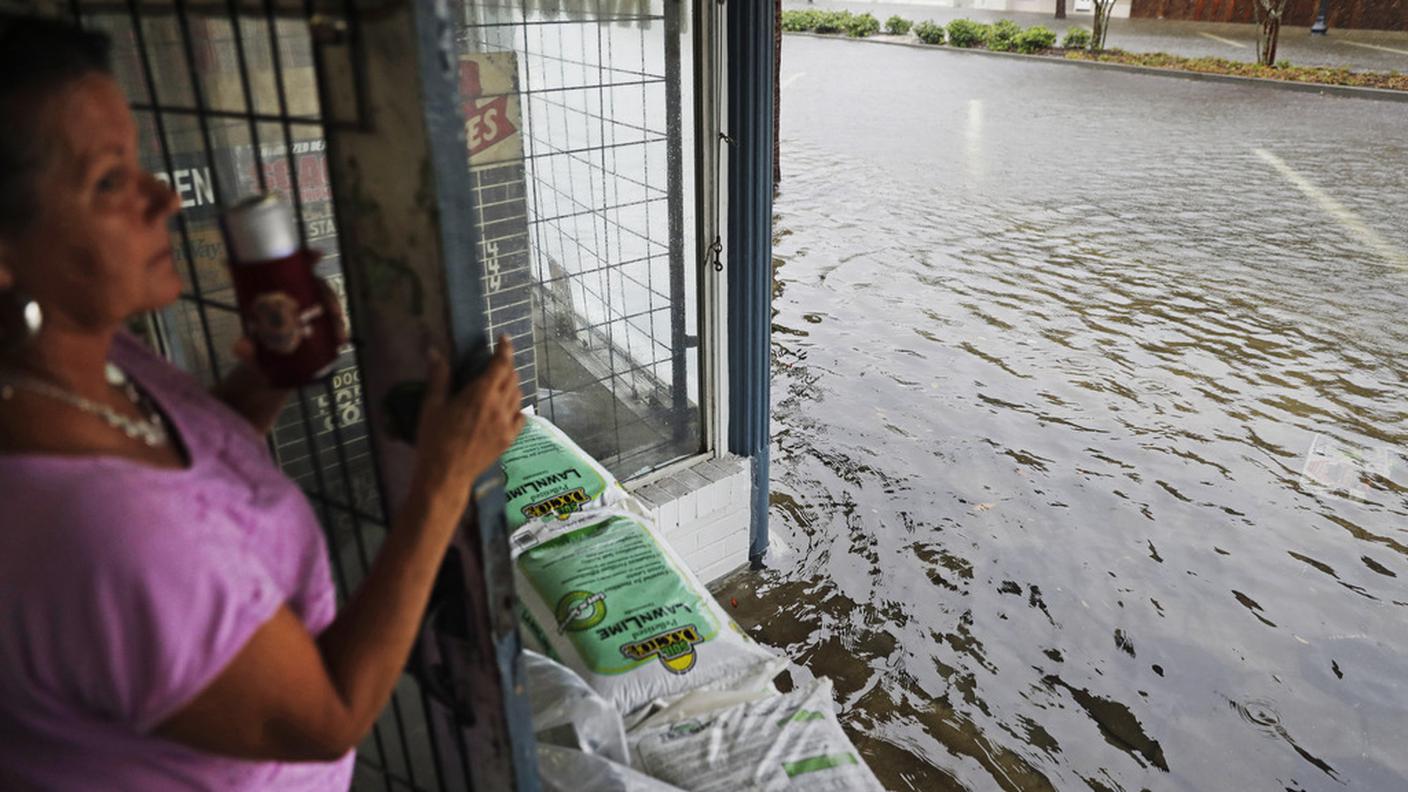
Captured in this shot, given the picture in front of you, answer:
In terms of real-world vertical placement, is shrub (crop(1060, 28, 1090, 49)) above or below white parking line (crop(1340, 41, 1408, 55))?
above

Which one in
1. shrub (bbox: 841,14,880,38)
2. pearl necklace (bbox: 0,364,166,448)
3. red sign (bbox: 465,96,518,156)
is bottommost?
pearl necklace (bbox: 0,364,166,448)

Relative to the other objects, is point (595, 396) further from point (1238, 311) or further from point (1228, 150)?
point (1228, 150)

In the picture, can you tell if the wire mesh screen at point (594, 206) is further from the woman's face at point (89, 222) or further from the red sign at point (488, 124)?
the woman's face at point (89, 222)

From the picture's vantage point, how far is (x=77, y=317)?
3.02 feet

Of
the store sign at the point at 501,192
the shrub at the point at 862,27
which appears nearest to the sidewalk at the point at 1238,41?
the shrub at the point at 862,27

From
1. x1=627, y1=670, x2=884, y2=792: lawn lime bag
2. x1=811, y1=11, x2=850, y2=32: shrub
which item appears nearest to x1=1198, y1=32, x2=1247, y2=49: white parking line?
x1=811, y1=11, x2=850, y2=32: shrub

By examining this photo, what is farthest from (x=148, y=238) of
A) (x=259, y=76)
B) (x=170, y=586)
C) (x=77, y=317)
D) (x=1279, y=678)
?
(x=1279, y=678)

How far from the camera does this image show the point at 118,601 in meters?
0.84

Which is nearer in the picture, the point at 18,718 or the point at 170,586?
the point at 170,586

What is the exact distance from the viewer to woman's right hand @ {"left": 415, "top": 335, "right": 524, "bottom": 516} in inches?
42.2

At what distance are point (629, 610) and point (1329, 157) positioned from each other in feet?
36.2

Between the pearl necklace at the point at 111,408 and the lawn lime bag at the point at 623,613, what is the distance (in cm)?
145

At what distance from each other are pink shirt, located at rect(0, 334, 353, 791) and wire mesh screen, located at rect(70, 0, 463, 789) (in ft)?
1.30

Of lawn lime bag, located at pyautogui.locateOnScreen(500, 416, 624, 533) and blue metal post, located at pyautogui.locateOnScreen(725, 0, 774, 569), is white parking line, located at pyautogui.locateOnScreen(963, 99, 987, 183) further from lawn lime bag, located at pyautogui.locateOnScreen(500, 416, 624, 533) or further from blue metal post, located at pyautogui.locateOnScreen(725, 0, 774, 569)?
lawn lime bag, located at pyautogui.locateOnScreen(500, 416, 624, 533)
